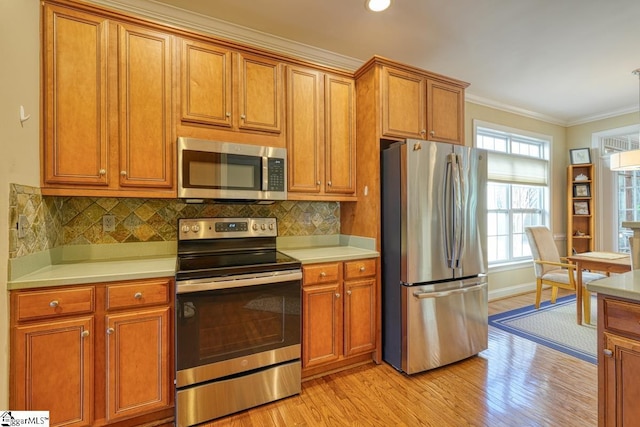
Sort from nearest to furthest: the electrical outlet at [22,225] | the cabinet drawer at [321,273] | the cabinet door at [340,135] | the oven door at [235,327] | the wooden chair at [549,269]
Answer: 1. the electrical outlet at [22,225]
2. the oven door at [235,327]
3. the cabinet drawer at [321,273]
4. the cabinet door at [340,135]
5. the wooden chair at [549,269]

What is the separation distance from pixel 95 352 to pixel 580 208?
6.34 m

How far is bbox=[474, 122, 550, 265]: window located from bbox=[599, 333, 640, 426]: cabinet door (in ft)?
9.99

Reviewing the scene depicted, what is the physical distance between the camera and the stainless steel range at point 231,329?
5.62 feet

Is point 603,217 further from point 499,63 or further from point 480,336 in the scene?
point 480,336

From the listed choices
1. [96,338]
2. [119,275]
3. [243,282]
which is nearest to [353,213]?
[243,282]

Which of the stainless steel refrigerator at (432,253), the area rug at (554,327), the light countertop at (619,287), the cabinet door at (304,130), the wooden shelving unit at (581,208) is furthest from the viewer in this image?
the wooden shelving unit at (581,208)

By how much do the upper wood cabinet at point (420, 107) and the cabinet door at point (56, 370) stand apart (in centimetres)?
243

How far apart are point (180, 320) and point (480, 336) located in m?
2.39

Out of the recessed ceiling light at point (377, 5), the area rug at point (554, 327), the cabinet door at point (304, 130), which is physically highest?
the recessed ceiling light at point (377, 5)

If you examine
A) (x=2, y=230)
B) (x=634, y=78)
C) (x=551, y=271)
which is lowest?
(x=551, y=271)

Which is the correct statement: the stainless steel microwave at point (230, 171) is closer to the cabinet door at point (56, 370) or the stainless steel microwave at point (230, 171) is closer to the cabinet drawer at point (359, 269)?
the cabinet drawer at point (359, 269)

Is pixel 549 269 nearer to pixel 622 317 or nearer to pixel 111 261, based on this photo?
pixel 622 317

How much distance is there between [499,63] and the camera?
3057 mm

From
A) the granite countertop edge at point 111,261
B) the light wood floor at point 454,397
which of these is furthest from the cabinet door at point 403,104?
the light wood floor at point 454,397
